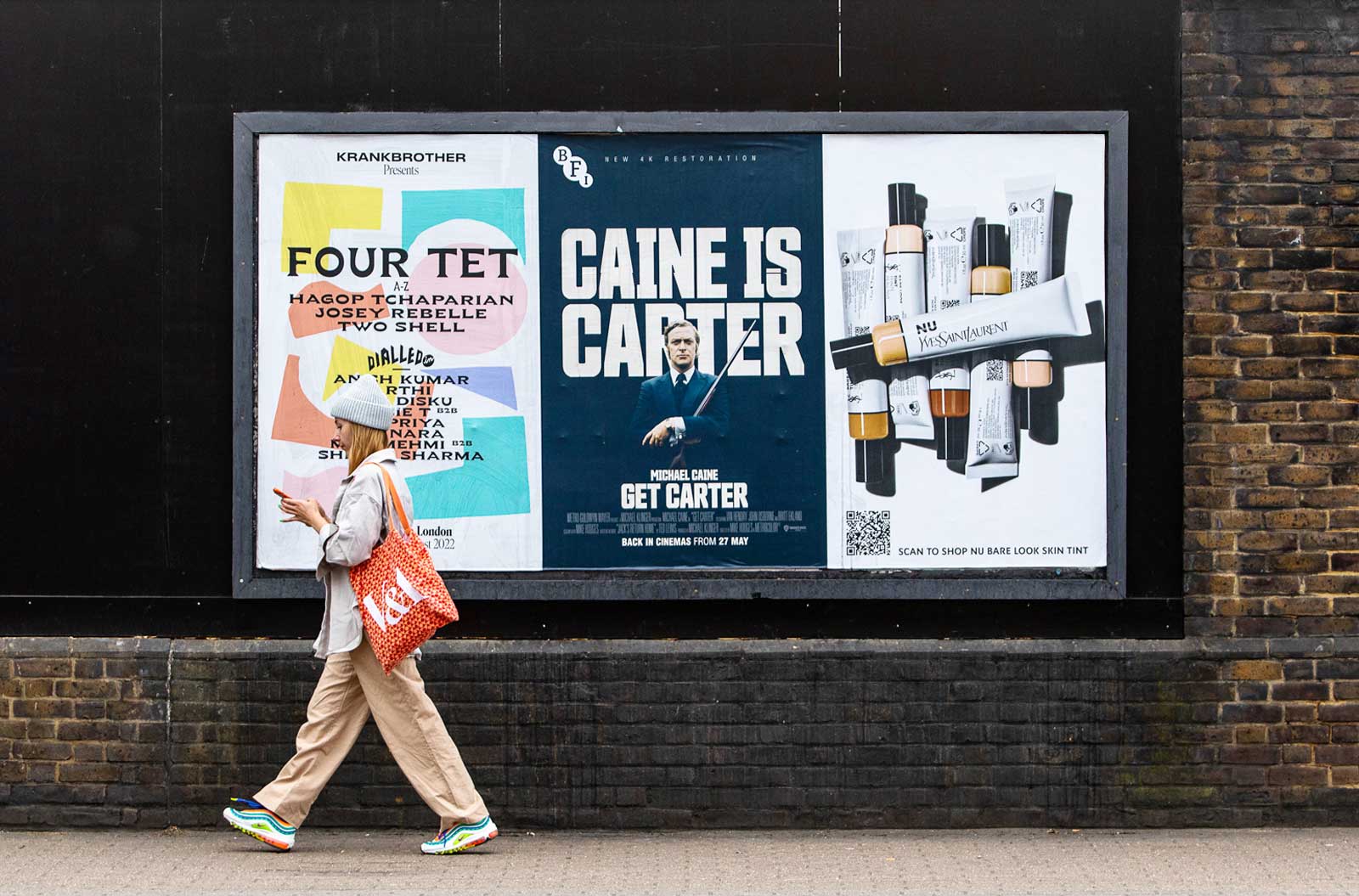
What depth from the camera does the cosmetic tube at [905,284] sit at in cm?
707

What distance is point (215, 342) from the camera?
7109 mm

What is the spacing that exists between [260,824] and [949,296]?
3763 millimetres

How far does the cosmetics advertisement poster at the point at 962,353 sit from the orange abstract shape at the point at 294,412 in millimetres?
2365

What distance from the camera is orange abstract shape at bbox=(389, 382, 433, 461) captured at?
7070 millimetres

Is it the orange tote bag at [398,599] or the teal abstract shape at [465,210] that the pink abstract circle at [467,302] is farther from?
the orange tote bag at [398,599]

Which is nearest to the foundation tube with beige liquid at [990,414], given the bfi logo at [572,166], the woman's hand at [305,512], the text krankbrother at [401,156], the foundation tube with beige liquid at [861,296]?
the foundation tube with beige liquid at [861,296]

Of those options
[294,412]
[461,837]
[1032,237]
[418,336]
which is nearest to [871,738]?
[461,837]

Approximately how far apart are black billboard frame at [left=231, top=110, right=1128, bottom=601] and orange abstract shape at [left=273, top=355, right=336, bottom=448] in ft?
0.41

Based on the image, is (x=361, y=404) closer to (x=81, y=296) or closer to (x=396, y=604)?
(x=396, y=604)

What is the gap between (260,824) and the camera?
251 inches

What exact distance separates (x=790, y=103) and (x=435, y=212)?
66.5 inches

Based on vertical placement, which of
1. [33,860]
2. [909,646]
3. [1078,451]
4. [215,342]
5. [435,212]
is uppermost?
[435,212]

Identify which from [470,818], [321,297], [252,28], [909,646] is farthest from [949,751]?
[252,28]

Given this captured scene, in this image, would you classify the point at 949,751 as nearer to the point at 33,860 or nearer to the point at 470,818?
the point at 470,818
